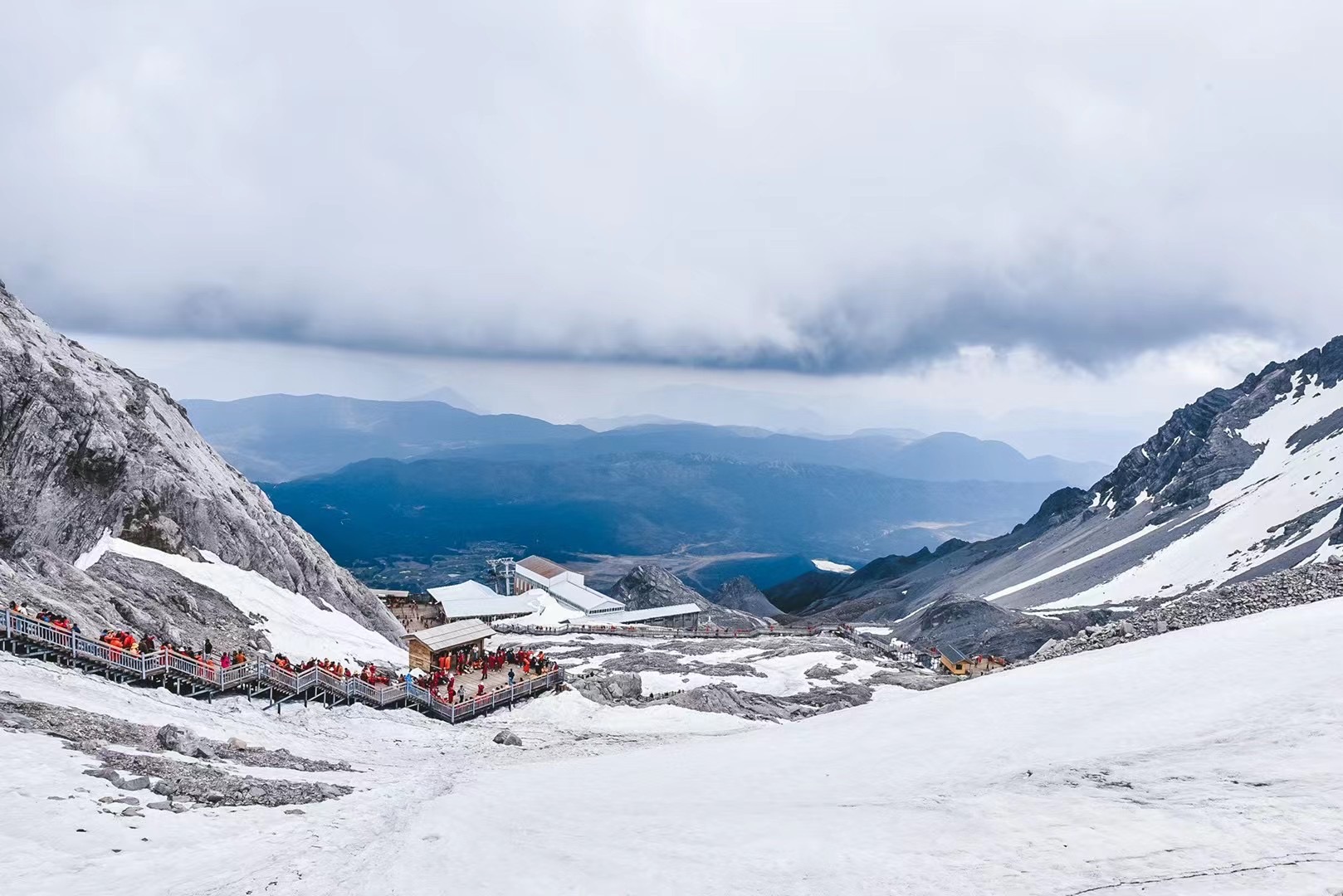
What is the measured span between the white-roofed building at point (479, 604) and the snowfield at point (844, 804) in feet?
239

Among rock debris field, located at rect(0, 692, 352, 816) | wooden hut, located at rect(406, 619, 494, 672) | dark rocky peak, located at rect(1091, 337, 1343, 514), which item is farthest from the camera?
dark rocky peak, located at rect(1091, 337, 1343, 514)

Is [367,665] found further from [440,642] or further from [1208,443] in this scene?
[1208,443]

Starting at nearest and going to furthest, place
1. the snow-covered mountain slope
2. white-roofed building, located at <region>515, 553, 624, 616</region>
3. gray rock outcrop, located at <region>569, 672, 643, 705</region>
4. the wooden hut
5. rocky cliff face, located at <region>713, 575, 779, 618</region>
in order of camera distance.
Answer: gray rock outcrop, located at <region>569, 672, 643, 705</region> < the wooden hut < the snow-covered mountain slope < white-roofed building, located at <region>515, 553, 624, 616</region> < rocky cliff face, located at <region>713, 575, 779, 618</region>

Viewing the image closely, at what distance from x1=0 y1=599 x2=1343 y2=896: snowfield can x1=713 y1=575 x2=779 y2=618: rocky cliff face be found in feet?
454

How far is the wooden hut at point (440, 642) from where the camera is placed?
42188mm

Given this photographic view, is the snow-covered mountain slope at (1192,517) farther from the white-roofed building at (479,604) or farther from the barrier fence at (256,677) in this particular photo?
the barrier fence at (256,677)

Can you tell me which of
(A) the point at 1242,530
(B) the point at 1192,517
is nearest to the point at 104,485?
(A) the point at 1242,530

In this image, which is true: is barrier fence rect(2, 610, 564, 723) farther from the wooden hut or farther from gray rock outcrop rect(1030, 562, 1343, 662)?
gray rock outcrop rect(1030, 562, 1343, 662)

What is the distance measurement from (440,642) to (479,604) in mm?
64045

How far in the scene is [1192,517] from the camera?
12662cm

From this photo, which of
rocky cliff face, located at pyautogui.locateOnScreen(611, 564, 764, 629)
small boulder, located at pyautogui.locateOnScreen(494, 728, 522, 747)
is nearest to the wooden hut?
small boulder, located at pyautogui.locateOnScreen(494, 728, 522, 747)

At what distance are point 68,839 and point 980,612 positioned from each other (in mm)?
86806

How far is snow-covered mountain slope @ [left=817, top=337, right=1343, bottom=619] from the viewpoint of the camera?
10075 cm

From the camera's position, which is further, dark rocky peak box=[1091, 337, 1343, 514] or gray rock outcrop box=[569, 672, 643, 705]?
dark rocky peak box=[1091, 337, 1343, 514]
